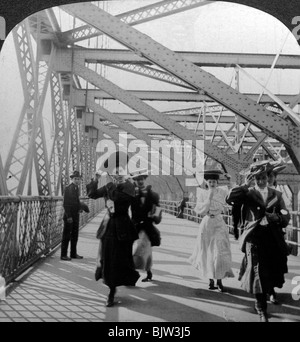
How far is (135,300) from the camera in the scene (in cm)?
Answer: 423

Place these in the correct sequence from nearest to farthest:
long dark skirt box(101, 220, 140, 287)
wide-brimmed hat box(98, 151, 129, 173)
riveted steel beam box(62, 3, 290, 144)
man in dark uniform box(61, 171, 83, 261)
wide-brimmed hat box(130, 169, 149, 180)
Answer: long dark skirt box(101, 220, 140, 287)
wide-brimmed hat box(98, 151, 129, 173)
wide-brimmed hat box(130, 169, 149, 180)
man in dark uniform box(61, 171, 83, 261)
riveted steel beam box(62, 3, 290, 144)

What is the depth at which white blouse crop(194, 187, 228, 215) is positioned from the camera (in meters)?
4.94

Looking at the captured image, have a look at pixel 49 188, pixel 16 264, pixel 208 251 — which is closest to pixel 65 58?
pixel 49 188

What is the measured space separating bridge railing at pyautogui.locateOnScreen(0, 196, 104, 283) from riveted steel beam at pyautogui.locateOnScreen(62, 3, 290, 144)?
333 centimetres

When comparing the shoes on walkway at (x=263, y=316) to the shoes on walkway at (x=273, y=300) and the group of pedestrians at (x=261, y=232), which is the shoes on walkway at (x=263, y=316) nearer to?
the group of pedestrians at (x=261, y=232)

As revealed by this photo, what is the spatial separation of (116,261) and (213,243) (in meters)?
1.37

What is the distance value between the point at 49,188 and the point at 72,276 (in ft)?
8.55

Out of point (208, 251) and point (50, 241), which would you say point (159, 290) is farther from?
point (50, 241)

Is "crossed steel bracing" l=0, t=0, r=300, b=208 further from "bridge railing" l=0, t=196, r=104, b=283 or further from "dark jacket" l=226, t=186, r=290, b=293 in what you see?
"dark jacket" l=226, t=186, r=290, b=293

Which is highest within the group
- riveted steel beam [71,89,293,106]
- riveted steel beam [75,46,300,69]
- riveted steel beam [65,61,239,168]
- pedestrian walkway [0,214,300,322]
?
riveted steel beam [75,46,300,69]

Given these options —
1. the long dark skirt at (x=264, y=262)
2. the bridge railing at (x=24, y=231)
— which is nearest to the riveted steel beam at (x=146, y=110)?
the bridge railing at (x=24, y=231)

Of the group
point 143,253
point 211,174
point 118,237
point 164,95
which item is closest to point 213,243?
point 211,174

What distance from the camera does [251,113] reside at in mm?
7445

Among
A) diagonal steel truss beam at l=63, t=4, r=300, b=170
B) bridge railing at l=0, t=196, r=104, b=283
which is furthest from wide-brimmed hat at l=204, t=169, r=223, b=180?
diagonal steel truss beam at l=63, t=4, r=300, b=170
